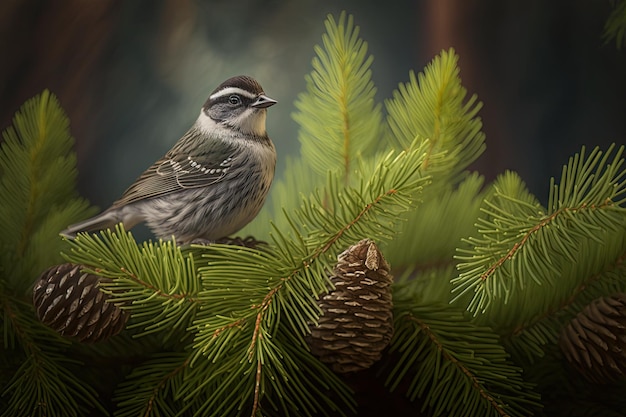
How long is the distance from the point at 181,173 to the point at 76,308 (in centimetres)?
26

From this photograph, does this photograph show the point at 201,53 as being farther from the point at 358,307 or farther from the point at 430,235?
the point at 358,307

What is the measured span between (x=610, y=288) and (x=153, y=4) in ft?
2.29

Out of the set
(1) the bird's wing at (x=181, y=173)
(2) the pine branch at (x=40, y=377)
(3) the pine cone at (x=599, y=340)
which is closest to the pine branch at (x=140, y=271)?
(2) the pine branch at (x=40, y=377)

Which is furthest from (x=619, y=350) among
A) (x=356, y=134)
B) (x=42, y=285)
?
(x=42, y=285)

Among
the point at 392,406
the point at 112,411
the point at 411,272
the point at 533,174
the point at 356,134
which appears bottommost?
the point at 112,411


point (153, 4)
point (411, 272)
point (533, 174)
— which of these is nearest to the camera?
point (411, 272)

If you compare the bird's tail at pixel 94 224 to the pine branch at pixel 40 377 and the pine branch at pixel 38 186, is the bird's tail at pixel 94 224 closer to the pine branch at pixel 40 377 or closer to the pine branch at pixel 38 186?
the pine branch at pixel 38 186

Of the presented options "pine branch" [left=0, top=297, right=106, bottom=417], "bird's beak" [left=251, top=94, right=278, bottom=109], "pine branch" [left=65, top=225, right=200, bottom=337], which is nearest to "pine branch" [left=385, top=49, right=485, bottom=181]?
"bird's beak" [left=251, top=94, right=278, bottom=109]

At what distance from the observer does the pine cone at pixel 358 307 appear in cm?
53

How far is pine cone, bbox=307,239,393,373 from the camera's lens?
527 millimetres

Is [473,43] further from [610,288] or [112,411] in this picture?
[112,411]

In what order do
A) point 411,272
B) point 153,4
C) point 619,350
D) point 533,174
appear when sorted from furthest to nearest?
point 533,174
point 153,4
point 411,272
point 619,350

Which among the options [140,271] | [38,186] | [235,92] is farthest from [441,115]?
[38,186]

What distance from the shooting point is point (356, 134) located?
80 centimetres
